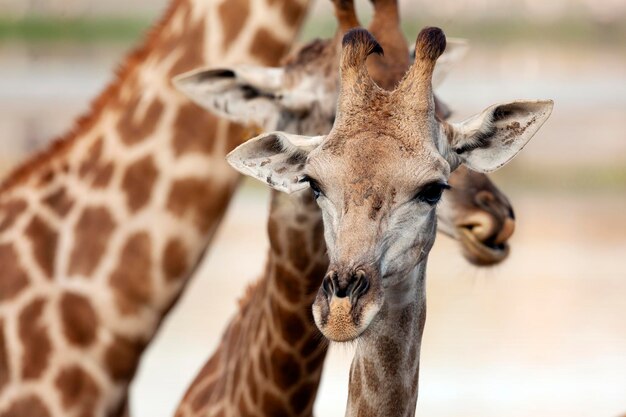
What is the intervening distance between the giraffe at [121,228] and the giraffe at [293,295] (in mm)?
308

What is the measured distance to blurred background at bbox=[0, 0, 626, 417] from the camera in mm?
11586

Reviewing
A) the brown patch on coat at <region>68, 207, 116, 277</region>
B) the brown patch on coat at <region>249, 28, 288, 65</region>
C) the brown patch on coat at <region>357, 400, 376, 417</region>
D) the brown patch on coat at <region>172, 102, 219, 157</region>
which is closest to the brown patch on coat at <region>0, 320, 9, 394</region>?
the brown patch on coat at <region>68, 207, 116, 277</region>

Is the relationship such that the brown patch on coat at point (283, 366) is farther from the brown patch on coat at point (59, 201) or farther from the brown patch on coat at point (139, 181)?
the brown patch on coat at point (59, 201)

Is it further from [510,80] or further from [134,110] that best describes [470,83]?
[134,110]

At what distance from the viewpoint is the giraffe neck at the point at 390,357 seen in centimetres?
498

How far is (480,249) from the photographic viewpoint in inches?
242

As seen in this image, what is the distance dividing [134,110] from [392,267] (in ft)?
→ 7.68

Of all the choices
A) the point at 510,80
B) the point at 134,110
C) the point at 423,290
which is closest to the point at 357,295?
the point at 423,290

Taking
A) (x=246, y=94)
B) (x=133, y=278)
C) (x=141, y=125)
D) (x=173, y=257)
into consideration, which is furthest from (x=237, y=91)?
(x=133, y=278)

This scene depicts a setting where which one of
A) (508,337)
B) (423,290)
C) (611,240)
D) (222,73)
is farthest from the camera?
(611,240)

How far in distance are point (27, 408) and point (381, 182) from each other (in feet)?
7.79

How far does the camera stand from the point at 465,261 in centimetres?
628

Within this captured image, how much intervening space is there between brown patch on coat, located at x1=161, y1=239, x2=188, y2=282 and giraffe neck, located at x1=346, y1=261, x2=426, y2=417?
1669 millimetres

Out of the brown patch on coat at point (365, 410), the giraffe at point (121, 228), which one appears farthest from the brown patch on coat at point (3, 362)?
the brown patch on coat at point (365, 410)
